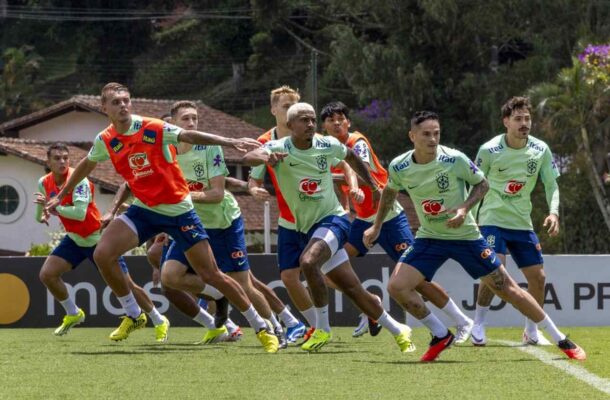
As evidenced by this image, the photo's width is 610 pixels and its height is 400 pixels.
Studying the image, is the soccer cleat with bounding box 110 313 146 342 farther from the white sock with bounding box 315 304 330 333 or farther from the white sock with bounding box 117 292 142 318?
the white sock with bounding box 315 304 330 333

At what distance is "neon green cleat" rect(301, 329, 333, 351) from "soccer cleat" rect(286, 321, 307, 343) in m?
1.00

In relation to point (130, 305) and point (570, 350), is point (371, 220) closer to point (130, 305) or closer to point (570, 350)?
point (130, 305)

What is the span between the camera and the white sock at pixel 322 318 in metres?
12.8

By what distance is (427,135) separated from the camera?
11602mm

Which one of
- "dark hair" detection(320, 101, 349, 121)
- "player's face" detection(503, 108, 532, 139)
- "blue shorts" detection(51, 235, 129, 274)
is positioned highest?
→ "dark hair" detection(320, 101, 349, 121)

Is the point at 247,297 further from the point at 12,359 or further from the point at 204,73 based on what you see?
the point at 204,73

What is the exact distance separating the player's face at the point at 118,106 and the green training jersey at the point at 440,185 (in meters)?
2.46

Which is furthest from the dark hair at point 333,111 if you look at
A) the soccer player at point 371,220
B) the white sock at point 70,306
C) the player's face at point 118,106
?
the white sock at point 70,306

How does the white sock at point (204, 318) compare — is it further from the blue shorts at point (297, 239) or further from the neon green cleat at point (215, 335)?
the blue shorts at point (297, 239)

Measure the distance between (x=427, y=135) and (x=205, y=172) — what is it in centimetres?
332

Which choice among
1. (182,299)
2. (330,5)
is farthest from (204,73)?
(182,299)

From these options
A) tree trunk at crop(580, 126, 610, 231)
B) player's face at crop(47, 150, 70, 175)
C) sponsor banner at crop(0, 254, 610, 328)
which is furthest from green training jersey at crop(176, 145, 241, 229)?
tree trunk at crop(580, 126, 610, 231)

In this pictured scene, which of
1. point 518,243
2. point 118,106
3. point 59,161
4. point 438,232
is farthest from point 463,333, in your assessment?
point 59,161

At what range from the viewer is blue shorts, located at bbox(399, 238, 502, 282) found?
1165cm
